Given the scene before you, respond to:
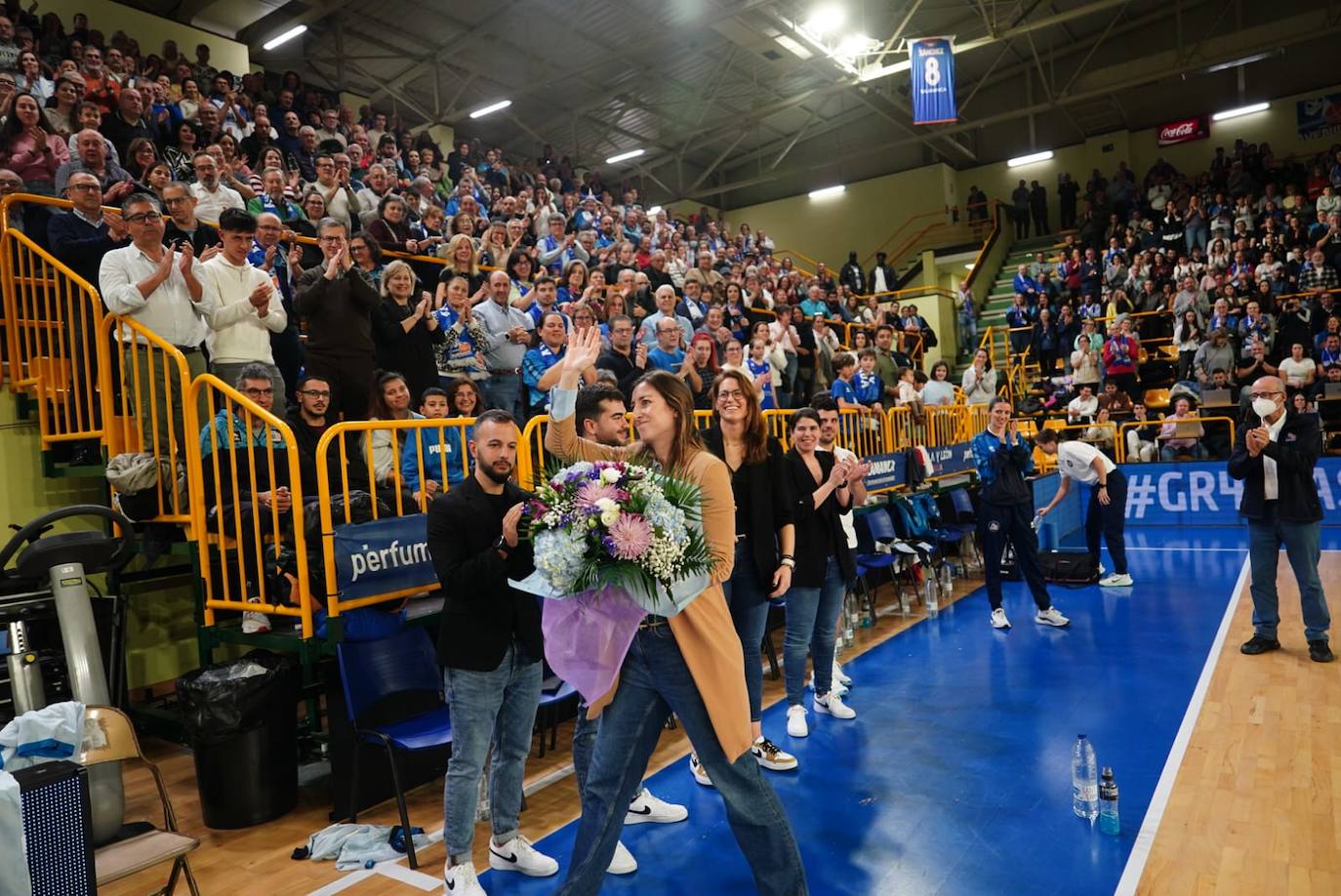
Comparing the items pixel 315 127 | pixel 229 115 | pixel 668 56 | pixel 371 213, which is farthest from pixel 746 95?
pixel 371 213

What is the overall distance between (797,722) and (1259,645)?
3.65m

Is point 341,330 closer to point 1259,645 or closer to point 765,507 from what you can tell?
point 765,507

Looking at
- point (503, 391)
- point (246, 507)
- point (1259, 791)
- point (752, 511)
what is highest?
point (503, 391)

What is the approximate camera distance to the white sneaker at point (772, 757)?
4387 millimetres

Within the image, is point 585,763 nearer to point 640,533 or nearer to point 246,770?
point 640,533

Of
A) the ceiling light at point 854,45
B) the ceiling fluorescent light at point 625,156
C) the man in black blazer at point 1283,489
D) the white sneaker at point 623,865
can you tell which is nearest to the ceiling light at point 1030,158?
the ceiling light at point 854,45

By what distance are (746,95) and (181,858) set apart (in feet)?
67.5

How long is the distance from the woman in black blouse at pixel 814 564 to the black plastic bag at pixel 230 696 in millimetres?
2664

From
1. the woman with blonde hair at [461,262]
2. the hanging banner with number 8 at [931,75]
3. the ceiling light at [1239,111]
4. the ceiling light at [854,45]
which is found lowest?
the woman with blonde hair at [461,262]

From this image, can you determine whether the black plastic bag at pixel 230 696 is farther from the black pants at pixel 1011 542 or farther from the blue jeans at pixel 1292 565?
the blue jeans at pixel 1292 565

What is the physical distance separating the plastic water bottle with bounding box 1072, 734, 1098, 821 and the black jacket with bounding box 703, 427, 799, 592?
1502 millimetres

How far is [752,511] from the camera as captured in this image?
398 cm

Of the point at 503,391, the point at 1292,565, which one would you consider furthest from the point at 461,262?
the point at 1292,565

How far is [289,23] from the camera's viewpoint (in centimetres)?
1394
